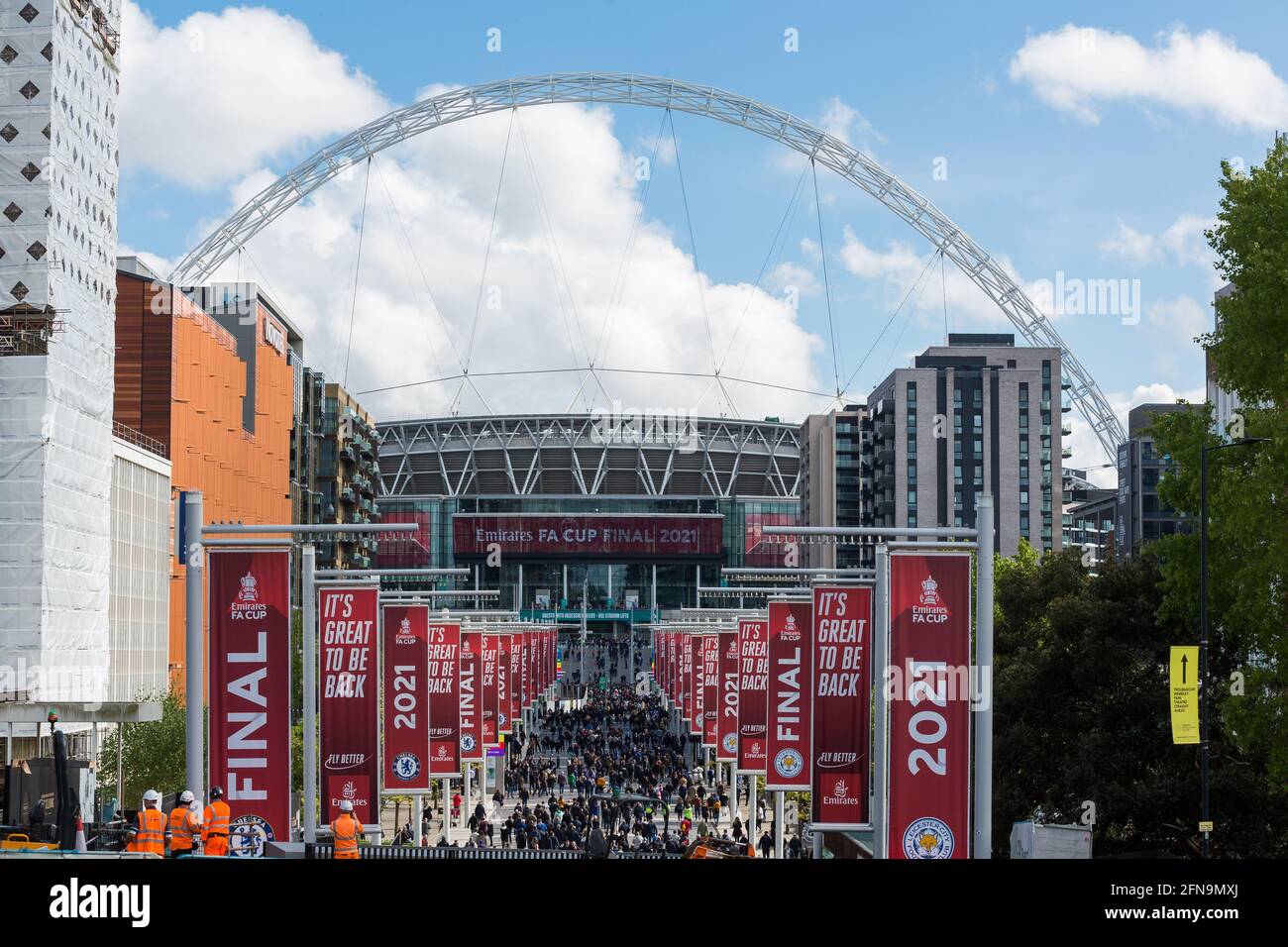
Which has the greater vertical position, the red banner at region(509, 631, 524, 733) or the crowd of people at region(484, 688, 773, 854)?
the red banner at region(509, 631, 524, 733)

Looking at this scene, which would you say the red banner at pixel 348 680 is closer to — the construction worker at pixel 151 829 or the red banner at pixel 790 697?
the construction worker at pixel 151 829

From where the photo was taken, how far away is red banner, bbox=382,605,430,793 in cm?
3638

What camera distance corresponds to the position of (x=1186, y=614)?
38.6 meters

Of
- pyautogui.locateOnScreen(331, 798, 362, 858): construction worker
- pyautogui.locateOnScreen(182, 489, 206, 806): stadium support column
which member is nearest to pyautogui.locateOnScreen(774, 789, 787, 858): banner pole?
pyautogui.locateOnScreen(182, 489, 206, 806): stadium support column

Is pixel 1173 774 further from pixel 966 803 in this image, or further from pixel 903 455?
pixel 903 455

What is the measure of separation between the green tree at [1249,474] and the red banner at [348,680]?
684 inches

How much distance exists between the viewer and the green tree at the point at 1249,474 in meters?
32.1

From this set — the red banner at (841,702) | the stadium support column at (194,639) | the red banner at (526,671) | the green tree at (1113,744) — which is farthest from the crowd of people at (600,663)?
the stadium support column at (194,639)

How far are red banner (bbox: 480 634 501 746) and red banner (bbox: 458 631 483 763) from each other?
535cm

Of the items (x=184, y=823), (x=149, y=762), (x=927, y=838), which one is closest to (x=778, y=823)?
(x=149, y=762)

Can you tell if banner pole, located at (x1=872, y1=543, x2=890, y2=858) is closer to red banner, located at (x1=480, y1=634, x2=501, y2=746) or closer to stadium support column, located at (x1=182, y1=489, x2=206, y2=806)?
stadium support column, located at (x1=182, y1=489, x2=206, y2=806)

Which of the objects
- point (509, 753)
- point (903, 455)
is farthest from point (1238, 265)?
point (903, 455)

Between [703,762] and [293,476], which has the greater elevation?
[293,476]
